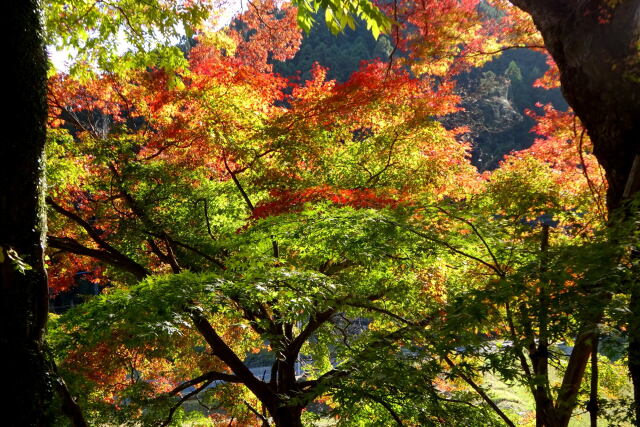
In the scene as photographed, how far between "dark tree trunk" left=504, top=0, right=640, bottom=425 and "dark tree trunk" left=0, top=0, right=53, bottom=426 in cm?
377

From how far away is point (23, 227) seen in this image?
7.64 ft

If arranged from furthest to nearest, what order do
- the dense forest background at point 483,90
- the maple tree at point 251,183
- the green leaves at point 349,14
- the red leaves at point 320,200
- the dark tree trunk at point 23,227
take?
1. the dense forest background at point 483,90
2. the red leaves at point 320,200
3. the maple tree at point 251,183
4. the green leaves at point 349,14
5. the dark tree trunk at point 23,227

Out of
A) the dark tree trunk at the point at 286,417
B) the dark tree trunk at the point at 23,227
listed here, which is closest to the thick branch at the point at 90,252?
the dark tree trunk at the point at 286,417

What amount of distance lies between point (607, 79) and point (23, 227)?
15.6ft

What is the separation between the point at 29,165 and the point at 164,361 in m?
9.89

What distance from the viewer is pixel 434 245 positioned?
3969 mm

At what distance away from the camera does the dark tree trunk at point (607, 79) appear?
3613 millimetres

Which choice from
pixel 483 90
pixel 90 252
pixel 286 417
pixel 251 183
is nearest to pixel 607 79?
pixel 251 183

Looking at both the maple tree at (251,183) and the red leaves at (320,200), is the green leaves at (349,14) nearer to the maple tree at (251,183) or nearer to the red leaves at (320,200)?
the maple tree at (251,183)

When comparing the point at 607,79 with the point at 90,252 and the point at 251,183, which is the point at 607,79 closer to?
the point at 251,183

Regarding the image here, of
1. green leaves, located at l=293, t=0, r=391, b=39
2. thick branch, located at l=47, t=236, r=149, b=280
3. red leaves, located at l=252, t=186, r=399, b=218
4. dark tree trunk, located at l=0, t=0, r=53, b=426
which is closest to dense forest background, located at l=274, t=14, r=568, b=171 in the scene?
red leaves, located at l=252, t=186, r=399, b=218

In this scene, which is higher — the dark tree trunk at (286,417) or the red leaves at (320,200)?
the red leaves at (320,200)

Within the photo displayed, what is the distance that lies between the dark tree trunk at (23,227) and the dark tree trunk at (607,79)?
3770 mm

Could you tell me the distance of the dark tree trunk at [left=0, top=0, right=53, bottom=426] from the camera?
222 cm
